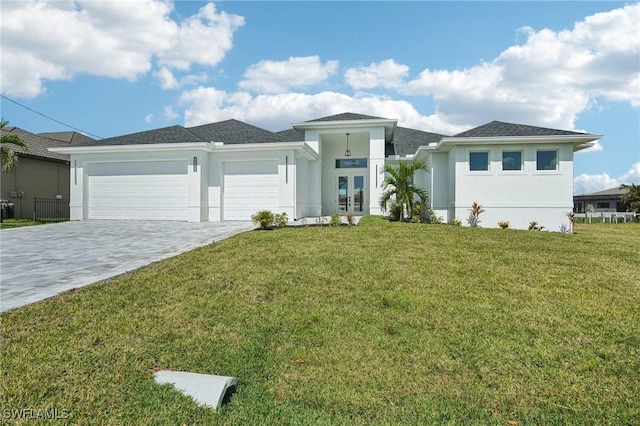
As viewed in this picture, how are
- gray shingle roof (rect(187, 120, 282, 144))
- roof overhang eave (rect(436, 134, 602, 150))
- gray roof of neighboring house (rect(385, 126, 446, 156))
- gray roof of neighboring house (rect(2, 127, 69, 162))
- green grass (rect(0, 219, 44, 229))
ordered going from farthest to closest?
1. gray roof of neighboring house (rect(385, 126, 446, 156))
2. gray roof of neighboring house (rect(2, 127, 69, 162))
3. gray shingle roof (rect(187, 120, 282, 144))
4. green grass (rect(0, 219, 44, 229))
5. roof overhang eave (rect(436, 134, 602, 150))

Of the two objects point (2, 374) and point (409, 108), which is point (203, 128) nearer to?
point (409, 108)

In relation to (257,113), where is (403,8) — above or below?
below

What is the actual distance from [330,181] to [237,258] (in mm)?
14574

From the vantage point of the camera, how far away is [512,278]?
6250mm

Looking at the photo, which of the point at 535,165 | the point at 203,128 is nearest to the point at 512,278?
the point at 535,165

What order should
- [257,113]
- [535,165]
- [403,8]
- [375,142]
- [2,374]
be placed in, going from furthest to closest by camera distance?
[257,113], [375,142], [535,165], [403,8], [2,374]

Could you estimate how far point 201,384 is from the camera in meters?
3.05

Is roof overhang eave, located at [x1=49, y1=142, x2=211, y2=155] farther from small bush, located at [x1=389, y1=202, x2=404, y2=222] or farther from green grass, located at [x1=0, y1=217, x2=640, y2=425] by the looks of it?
green grass, located at [x1=0, y1=217, x2=640, y2=425]

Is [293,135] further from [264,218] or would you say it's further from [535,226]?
[535,226]

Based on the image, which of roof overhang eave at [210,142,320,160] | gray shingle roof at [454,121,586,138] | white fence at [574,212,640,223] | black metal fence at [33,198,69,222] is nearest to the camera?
roof overhang eave at [210,142,320,160]

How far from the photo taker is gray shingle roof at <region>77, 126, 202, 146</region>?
53.3ft

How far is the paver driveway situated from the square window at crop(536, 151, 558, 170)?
45.1 feet

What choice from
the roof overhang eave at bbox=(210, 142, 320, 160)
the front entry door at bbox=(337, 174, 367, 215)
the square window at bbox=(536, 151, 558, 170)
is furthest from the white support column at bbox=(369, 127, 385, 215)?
the square window at bbox=(536, 151, 558, 170)

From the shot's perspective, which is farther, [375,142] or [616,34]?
[375,142]
